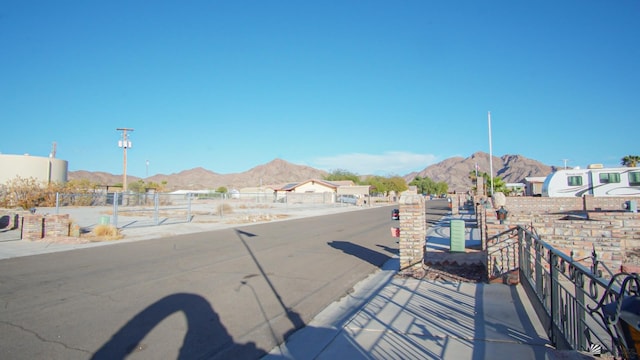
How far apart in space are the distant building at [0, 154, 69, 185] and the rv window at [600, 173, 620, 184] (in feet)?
181

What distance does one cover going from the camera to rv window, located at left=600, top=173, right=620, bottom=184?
2739 cm

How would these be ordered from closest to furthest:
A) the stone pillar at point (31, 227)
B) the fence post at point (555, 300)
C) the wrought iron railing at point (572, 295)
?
the wrought iron railing at point (572, 295) → the fence post at point (555, 300) → the stone pillar at point (31, 227)

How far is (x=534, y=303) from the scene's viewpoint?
6145mm

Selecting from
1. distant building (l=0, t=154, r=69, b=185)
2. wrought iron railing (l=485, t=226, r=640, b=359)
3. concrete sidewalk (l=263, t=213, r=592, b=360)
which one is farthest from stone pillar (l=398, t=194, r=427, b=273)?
distant building (l=0, t=154, r=69, b=185)

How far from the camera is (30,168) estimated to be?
52.1 m

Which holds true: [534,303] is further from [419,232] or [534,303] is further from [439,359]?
[419,232]

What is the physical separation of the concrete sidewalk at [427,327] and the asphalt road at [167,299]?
1.52 feet

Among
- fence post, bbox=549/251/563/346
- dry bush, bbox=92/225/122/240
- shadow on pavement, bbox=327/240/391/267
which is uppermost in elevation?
fence post, bbox=549/251/563/346

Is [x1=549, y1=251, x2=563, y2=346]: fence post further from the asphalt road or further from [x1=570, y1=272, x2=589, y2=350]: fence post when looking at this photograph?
the asphalt road

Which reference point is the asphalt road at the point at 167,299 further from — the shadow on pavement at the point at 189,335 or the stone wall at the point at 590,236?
the stone wall at the point at 590,236

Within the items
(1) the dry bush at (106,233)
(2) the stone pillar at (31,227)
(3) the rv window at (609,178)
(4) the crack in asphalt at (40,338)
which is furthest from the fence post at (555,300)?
(3) the rv window at (609,178)

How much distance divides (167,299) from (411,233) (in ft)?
17.7

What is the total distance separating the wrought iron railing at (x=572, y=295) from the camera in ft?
8.83

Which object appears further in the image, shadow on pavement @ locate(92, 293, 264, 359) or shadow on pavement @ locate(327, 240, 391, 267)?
shadow on pavement @ locate(327, 240, 391, 267)
